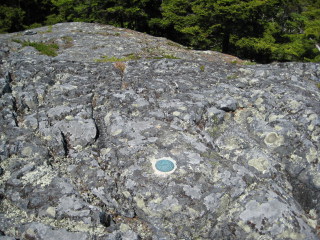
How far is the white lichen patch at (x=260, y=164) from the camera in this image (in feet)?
16.5

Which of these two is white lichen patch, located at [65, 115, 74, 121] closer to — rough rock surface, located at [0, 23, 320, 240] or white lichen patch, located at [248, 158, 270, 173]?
rough rock surface, located at [0, 23, 320, 240]

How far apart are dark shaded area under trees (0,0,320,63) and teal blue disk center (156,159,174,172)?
15677mm

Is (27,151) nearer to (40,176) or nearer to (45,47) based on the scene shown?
(40,176)

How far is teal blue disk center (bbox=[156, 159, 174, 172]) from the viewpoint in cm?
483

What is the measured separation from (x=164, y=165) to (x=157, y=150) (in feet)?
1.27

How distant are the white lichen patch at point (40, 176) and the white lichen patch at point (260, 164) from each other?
11.3ft

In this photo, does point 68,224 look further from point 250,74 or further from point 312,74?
point 312,74

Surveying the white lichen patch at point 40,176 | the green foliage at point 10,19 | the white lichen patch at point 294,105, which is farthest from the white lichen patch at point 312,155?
the green foliage at point 10,19

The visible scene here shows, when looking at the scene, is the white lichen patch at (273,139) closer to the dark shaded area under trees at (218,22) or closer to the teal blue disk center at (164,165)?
the teal blue disk center at (164,165)

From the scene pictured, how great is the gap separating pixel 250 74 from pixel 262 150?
9.36 feet

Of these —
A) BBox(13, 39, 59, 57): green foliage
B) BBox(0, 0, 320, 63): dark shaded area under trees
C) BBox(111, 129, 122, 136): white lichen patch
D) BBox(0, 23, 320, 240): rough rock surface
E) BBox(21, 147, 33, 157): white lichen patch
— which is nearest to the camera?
BBox(0, 23, 320, 240): rough rock surface

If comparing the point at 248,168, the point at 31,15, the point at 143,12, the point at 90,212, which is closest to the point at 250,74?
the point at 248,168

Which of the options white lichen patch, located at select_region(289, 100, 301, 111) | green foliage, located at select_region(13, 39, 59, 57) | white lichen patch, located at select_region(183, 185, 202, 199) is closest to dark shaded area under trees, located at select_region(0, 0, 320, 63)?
green foliage, located at select_region(13, 39, 59, 57)

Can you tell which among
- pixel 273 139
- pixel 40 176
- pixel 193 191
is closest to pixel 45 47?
pixel 40 176
